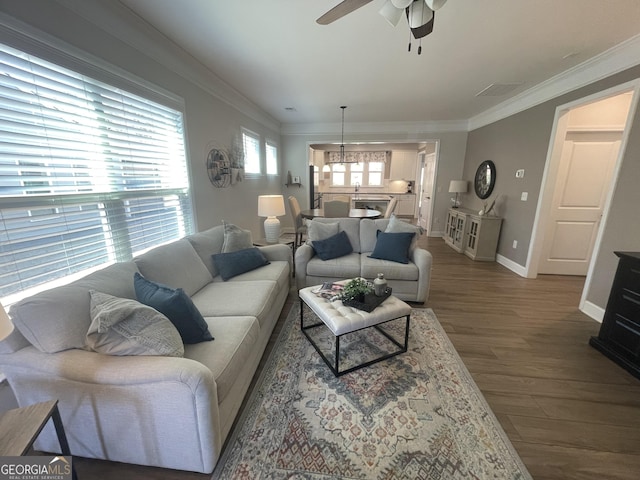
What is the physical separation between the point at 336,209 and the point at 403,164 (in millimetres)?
5065

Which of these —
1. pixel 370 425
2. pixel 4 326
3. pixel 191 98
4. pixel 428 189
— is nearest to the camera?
pixel 4 326

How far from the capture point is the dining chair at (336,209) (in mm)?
4938

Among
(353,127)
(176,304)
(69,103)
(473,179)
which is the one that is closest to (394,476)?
(176,304)

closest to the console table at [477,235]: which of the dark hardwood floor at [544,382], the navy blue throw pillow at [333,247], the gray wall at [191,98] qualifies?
the dark hardwood floor at [544,382]

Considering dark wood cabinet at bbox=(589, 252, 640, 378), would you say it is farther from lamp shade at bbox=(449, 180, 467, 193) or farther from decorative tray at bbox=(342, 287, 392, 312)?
lamp shade at bbox=(449, 180, 467, 193)

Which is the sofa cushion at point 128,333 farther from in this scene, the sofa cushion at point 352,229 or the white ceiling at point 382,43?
the sofa cushion at point 352,229

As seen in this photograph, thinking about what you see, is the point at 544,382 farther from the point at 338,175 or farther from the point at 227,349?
the point at 338,175

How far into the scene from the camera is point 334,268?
2.85m

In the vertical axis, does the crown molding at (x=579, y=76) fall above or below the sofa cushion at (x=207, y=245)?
above

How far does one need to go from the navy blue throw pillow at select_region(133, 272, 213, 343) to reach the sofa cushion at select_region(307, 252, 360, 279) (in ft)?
4.98

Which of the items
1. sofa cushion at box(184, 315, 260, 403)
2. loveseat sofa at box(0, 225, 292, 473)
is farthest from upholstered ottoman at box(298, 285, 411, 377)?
loveseat sofa at box(0, 225, 292, 473)

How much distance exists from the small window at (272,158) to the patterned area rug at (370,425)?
4.45 meters

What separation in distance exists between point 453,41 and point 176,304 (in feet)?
9.93

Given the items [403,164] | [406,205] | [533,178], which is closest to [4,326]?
[533,178]
